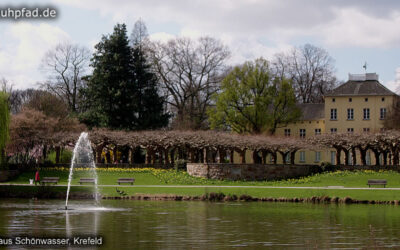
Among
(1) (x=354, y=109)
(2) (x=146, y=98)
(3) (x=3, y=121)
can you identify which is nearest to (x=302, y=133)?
(1) (x=354, y=109)

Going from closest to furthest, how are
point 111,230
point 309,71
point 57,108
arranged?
point 111,230, point 57,108, point 309,71

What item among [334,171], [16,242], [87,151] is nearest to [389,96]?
[334,171]

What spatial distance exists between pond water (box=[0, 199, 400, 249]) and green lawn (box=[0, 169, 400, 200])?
3349mm

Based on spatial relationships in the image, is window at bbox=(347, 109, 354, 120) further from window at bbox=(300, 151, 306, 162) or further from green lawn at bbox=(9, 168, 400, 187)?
green lawn at bbox=(9, 168, 400, 187)

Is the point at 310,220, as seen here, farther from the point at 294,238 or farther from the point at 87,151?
the point at 87,151

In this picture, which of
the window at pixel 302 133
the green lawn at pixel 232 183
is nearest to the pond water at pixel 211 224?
the green lawn at pixel 232 183

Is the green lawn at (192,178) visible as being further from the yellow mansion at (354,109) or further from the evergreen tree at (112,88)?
the yellow mansion at (354,109)

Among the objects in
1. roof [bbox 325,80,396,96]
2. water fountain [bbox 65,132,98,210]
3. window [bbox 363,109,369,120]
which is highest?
roof [bbox 325,80,396,96]

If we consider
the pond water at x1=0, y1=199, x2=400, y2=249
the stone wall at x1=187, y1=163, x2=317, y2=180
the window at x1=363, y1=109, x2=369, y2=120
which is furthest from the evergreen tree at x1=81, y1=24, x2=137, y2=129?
the pond water at x1=0, y1=199, x2=400, y2=249

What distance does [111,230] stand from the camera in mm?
24203

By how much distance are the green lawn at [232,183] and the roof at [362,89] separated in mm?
21706

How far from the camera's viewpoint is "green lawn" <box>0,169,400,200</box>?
3925 centimetres

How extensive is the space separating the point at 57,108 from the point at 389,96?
120ft

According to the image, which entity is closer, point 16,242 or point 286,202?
point 16,242
